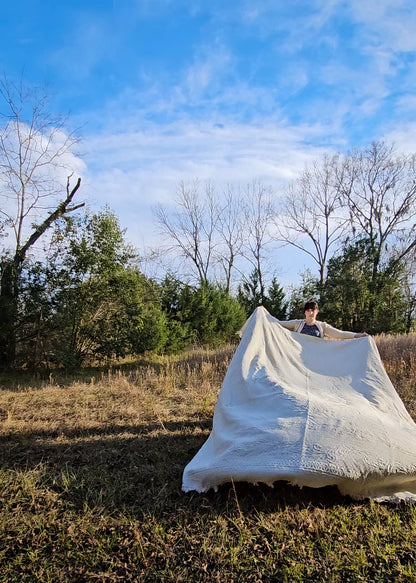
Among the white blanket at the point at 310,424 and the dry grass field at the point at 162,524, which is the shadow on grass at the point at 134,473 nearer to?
the dry grass field at the point at 162,524

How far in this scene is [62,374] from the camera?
1010 centimetres

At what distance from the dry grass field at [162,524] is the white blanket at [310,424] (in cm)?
26

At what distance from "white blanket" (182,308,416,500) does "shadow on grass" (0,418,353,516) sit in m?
0.21

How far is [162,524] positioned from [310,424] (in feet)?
4.37

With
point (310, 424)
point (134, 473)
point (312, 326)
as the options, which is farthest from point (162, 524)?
point (312, 326)

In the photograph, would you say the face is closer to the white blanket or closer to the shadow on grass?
the white blanket

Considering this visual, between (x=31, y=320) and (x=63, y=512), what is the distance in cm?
826

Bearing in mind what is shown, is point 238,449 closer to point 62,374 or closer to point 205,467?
point 205,467

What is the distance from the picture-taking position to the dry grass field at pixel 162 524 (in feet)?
7.92

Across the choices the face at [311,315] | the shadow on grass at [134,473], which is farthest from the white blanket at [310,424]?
the face at [311,315]

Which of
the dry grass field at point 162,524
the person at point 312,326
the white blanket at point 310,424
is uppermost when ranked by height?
the person at point 312,326

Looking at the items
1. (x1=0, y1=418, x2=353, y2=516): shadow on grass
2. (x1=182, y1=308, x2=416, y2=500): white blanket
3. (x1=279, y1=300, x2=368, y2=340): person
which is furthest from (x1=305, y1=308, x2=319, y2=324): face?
(x1=0, y1=418, x2=353, y2=516): shadow on grass

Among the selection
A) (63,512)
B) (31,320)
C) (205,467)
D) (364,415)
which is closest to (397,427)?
(364,415)

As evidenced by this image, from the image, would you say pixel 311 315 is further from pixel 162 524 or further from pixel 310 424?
pixel 162 524
